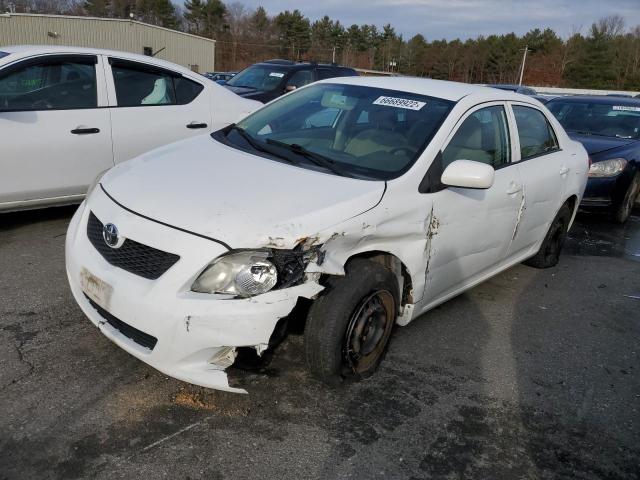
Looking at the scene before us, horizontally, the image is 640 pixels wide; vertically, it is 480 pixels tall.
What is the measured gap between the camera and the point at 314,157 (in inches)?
133

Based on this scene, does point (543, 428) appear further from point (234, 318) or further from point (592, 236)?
point (592, 236)

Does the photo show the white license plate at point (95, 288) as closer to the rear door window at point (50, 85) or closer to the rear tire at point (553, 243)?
the rear door window at point (50, 85)

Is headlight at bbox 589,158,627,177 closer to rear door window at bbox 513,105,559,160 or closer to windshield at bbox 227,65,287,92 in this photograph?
rear door window at bbox 513,105,559,160

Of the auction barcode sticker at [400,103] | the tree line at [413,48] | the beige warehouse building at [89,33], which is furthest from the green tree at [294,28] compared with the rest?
the auction barcode sticker at [400,103]

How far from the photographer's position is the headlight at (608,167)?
695cm

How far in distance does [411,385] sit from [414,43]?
98.3m

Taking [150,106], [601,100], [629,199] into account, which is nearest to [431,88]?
[150,106]

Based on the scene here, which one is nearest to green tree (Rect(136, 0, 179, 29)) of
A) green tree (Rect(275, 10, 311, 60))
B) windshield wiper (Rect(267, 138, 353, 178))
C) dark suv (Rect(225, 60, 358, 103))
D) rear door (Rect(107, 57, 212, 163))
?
green tree (Rect(275, 10, 311, 60))

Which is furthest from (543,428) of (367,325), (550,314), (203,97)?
(203,97)

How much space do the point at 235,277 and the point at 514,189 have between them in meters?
2.30

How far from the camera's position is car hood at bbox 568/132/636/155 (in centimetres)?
719

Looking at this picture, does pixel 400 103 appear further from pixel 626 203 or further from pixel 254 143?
pixel 626 203

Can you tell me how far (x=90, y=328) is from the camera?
11.1ft

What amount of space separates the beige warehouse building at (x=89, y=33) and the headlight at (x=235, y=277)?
3359cm
